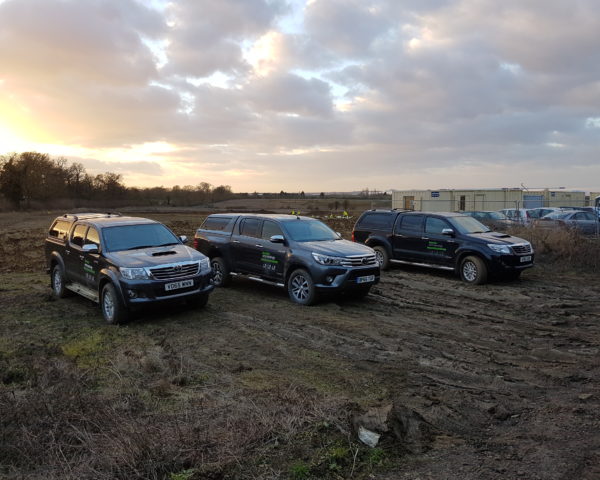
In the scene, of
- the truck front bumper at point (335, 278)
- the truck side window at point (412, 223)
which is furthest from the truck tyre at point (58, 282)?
the truck side window at point (412, 223)

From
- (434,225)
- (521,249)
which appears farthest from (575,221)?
(434,225)

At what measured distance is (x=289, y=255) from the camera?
1016 cm

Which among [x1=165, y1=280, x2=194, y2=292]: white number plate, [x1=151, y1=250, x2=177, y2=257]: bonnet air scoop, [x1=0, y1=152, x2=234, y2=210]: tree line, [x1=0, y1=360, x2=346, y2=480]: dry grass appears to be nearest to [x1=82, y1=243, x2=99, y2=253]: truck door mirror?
[x1=151, y1=250, x2=177, y2=257]: bonnet air scoop

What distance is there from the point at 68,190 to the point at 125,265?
85.5m

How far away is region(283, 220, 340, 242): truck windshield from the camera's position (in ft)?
34.7

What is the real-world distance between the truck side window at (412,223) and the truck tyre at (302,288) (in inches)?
197

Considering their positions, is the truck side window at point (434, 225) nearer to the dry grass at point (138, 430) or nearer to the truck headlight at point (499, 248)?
the truck headlight at point (499, 248)

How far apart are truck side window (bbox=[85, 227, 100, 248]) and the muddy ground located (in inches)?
54.8

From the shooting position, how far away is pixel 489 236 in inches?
499

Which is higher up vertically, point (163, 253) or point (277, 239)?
point (277, 239)

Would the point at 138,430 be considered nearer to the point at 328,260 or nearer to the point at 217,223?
the point at 328,260

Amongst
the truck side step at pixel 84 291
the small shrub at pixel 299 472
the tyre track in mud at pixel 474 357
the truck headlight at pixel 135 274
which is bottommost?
the tyre track in mud at pixel 474 357

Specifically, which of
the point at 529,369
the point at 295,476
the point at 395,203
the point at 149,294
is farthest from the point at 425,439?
the point at 395,203

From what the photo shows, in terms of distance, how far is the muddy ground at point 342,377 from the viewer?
3.74 metres
